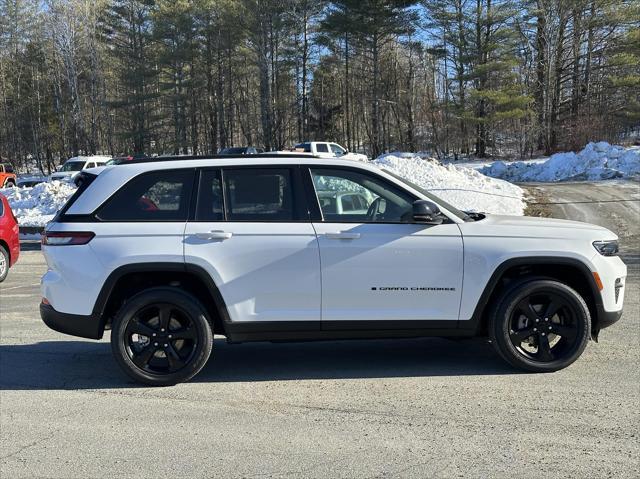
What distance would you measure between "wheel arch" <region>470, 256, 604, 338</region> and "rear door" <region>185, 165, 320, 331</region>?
1.40 m

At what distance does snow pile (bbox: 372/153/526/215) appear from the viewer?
16.6 m

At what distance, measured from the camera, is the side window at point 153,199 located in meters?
4.79

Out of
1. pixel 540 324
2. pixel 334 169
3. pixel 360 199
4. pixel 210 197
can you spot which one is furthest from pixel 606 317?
pixel 210 197

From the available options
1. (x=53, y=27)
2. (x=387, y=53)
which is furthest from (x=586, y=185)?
(x=53, y=27)

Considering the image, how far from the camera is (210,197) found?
4828 millimetres

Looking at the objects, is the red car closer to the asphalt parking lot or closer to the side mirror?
the asphalt parking lot

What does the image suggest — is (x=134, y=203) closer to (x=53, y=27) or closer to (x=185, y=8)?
(x=185, y=8)

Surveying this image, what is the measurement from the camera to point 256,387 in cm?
483

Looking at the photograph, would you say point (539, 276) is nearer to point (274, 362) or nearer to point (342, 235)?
point (342, 235)

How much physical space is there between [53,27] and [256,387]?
6235 cm

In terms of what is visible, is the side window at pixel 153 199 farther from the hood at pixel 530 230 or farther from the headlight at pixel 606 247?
the headlight at pixel 606 247

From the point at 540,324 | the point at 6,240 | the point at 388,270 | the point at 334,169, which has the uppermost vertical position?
the point at 334,169

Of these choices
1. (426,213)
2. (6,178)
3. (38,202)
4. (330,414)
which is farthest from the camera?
(6,178)

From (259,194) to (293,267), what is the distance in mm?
686
